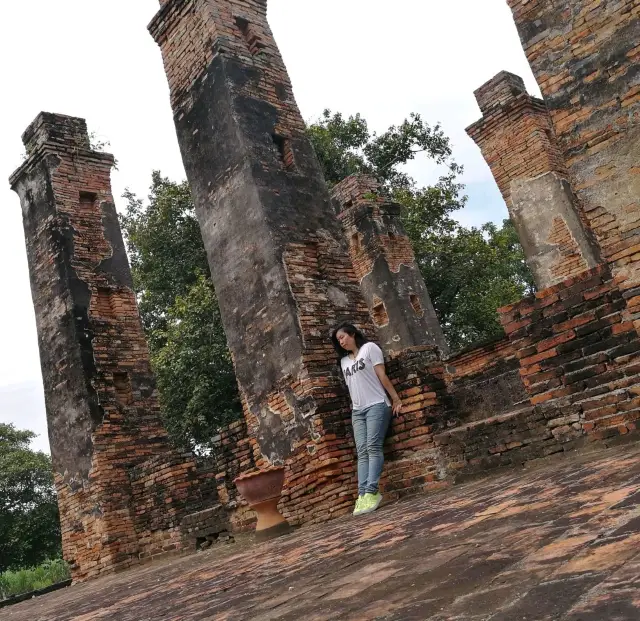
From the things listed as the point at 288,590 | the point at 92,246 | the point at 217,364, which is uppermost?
the point at 92,246

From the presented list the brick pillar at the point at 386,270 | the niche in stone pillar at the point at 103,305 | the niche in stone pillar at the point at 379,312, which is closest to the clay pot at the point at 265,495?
the niche in stone pillar at the point at 103,305

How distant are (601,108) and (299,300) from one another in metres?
3.73

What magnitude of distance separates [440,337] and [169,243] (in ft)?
29.9

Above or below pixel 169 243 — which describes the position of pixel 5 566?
below

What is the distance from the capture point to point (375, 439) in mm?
6047

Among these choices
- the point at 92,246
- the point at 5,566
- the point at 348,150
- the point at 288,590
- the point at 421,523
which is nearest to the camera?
the point at 288,590

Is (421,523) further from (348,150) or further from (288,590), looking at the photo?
(348,150)

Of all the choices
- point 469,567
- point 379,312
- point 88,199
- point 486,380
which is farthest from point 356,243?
point 469,567

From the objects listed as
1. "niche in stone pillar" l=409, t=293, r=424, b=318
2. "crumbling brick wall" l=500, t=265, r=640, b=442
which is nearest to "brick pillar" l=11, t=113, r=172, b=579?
"niche in stone pillar" l=409, t=293, r=424, b=318

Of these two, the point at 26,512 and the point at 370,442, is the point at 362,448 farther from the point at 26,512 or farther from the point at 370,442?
the point at 26,512

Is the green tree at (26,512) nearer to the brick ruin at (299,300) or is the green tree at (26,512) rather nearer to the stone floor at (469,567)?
the brick ruin at (299,300)

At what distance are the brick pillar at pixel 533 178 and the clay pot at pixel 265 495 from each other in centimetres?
800

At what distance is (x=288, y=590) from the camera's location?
2.77 meters

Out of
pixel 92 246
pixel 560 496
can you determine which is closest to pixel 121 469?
pixel 92 246
